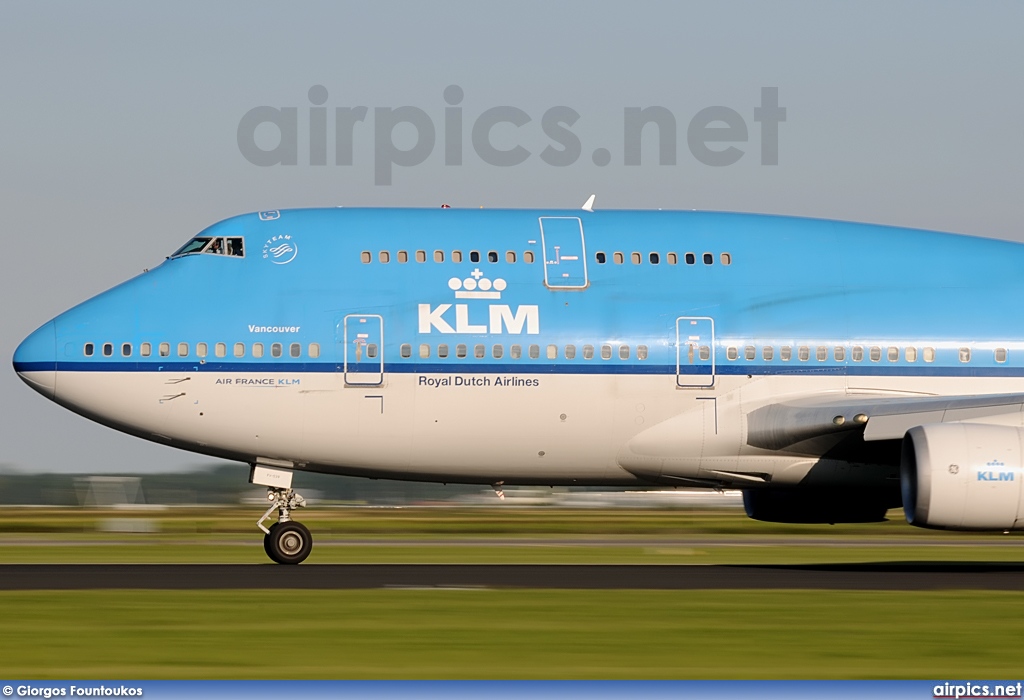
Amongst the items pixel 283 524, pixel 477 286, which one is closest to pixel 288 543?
pixel 283 524

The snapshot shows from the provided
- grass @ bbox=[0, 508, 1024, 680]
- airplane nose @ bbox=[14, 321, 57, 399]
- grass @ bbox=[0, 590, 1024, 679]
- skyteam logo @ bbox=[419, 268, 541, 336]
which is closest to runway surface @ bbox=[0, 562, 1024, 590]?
grass @ bbox=[0, 508, 1024, 680]

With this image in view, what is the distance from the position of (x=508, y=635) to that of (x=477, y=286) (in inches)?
348

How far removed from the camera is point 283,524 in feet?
73.4

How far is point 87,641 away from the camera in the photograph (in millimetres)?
13586

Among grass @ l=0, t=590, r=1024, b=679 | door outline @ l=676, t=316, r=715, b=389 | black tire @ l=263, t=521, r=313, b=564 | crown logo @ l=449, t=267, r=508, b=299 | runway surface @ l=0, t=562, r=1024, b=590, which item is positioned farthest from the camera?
door outline @ l=676, t=316, r=715, b=389

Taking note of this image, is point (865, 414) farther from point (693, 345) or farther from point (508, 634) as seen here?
point (508, 634)

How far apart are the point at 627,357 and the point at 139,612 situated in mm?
8967

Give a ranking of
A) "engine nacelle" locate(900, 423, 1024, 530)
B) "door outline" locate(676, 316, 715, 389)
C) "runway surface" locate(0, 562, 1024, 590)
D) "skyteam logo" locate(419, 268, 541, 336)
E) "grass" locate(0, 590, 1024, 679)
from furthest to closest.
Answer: "door outline" locate(676, 316, 715, 389)
"skyteam logo" locate(419, 268, 541, 336)
"engine nacelle" locate(900, 423, 1024, 530)
"runway surface" locate(0, 562, 1024, 590)
"grass" locate(0, 590, 1024, 679)

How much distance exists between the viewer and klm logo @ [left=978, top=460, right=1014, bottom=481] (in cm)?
2023

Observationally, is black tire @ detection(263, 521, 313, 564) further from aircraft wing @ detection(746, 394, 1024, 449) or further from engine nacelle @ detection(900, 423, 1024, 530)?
engine nacelle @ detection(900, 423, 1024, 530)

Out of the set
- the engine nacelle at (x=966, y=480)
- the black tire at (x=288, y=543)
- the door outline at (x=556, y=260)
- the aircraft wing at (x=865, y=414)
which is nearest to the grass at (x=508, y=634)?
the engine nacelle at (x=966, y=480)

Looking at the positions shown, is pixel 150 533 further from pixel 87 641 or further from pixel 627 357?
pixel 87 641

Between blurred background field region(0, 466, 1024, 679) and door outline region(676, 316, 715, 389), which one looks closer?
blurred background field region(0, 466, 1024, 679)

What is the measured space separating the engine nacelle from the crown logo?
6229 mm
